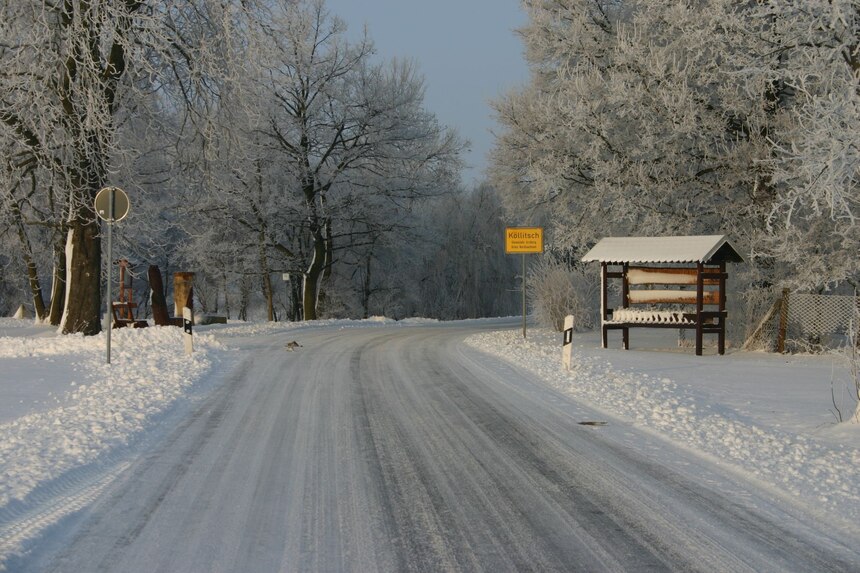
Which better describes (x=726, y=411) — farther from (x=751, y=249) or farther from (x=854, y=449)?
A: (x=751, y=249)

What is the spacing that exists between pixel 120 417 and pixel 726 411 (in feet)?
25.3

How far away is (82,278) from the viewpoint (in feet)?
62.9

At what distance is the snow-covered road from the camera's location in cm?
466

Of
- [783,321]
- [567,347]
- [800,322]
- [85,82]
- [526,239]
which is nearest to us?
[567,347]

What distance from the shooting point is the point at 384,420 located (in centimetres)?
915

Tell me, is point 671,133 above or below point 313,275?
above

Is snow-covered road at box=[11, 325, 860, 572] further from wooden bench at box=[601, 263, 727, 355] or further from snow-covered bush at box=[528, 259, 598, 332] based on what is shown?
snow-covered bush at box=[528, 259, 598, 332]

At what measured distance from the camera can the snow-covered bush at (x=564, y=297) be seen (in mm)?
26328

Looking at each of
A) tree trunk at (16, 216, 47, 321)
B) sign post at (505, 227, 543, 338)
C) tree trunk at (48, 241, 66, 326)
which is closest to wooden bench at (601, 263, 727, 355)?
sign post at (505, 227, 543, 338)

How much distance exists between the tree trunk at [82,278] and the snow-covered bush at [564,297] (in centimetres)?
1440

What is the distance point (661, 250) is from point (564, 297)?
8.01 m

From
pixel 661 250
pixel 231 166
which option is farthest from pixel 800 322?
pixel 231 166

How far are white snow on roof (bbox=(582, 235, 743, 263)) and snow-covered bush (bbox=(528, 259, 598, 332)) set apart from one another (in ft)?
20.9

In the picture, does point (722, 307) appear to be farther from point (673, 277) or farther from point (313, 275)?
point (313, 275)
